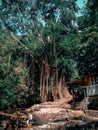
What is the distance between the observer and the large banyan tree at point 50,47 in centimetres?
3716

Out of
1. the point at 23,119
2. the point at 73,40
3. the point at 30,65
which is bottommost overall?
the point at 23,119

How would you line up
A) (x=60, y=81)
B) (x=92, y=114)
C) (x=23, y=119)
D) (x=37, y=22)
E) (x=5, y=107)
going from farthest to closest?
(x=37, y=22) → (x=60, y=81) → (x=5, y=107) → (x=23, y=119) → (x=92, y=114)

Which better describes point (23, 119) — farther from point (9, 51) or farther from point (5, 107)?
point (9, 51)

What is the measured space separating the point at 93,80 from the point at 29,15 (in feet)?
57.6

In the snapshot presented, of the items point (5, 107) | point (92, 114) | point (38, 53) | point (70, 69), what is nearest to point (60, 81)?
point (70, 69)

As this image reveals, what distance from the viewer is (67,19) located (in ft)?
135

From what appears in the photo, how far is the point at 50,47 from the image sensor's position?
37844 millimetres

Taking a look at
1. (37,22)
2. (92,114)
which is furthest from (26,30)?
(92,114)

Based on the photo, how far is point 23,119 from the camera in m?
25.7

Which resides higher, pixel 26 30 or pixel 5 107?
pixel 26 30

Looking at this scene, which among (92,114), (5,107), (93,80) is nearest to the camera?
(92,114)

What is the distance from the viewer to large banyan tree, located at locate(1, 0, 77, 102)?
122ft

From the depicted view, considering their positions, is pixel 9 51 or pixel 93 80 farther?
pixel 9 51

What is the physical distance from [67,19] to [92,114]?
2104cm
